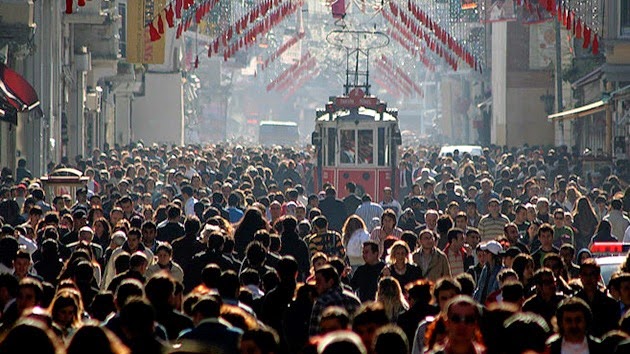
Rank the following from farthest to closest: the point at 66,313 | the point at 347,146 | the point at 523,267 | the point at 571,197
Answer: the point at 347,146, the point at 571,197, the point at 523,267, the point at 66,313

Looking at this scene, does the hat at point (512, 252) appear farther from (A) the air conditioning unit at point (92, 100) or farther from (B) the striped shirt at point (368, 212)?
(A) the air conditioning unit at point (92, 100)

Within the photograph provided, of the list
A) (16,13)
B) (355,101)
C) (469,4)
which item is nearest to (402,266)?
(16,13)

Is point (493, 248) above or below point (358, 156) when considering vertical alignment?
below

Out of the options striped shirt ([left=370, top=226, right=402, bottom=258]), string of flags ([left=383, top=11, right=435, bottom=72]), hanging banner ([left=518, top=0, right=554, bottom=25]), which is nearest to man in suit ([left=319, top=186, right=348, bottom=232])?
striped shirt ([left=370, top=226, right=402, bottom=258])

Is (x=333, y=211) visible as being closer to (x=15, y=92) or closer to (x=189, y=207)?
(x=189, y=207)

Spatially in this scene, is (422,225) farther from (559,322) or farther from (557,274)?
(559,322)

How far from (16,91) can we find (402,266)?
19.2 metres

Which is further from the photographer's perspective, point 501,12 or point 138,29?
point 501,12

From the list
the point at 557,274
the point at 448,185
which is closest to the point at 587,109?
the point at 448,185

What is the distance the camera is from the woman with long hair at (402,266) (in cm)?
1450

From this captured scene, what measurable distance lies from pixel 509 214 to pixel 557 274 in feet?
30.4

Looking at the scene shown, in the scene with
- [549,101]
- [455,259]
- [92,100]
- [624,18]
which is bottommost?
[455,259]

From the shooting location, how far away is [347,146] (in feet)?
121

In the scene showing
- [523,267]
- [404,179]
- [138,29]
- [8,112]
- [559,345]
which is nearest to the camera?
[559,345]
